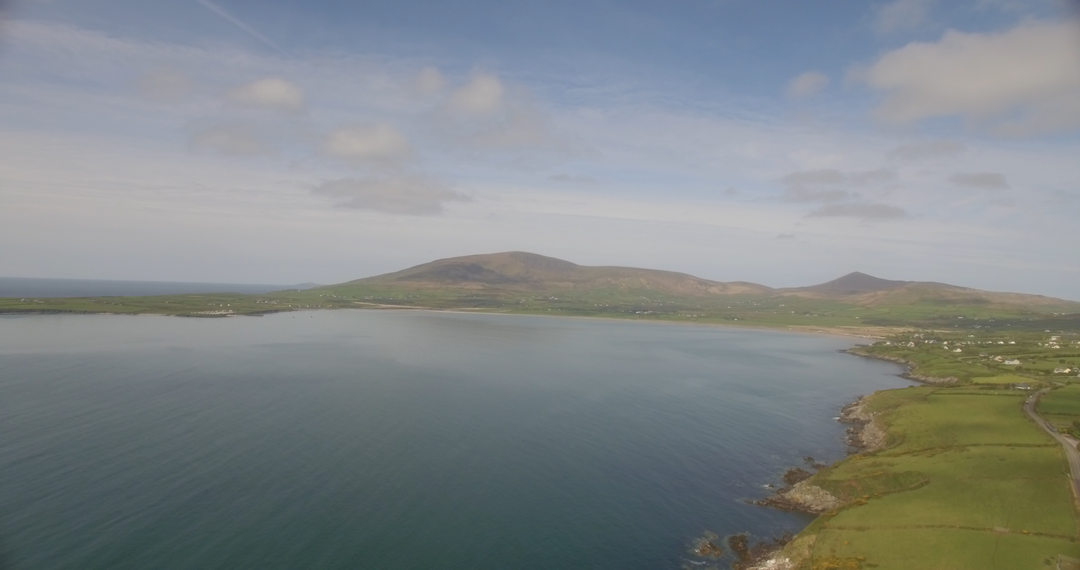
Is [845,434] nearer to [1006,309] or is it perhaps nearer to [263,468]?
[263,468]

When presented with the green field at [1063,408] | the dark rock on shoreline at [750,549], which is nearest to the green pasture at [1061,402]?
the green field at [1063,408]

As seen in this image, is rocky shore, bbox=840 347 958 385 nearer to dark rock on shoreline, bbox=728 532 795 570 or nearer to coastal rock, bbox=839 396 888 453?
coastal rock, bbox=839 396 888 453

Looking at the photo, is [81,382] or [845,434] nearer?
[845,434]

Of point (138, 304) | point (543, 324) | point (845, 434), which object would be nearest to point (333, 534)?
point (845, 434)

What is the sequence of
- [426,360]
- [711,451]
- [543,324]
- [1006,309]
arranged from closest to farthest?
[711,451]
[426,360]
[543,324]
[1006,309]

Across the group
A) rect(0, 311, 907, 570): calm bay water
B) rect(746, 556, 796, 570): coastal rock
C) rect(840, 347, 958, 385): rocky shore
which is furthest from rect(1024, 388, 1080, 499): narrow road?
rect(840, 347, 958, 385): rocky shore

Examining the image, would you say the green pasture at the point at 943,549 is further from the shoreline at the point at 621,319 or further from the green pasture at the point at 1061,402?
the shoreline at the point at 621,319
